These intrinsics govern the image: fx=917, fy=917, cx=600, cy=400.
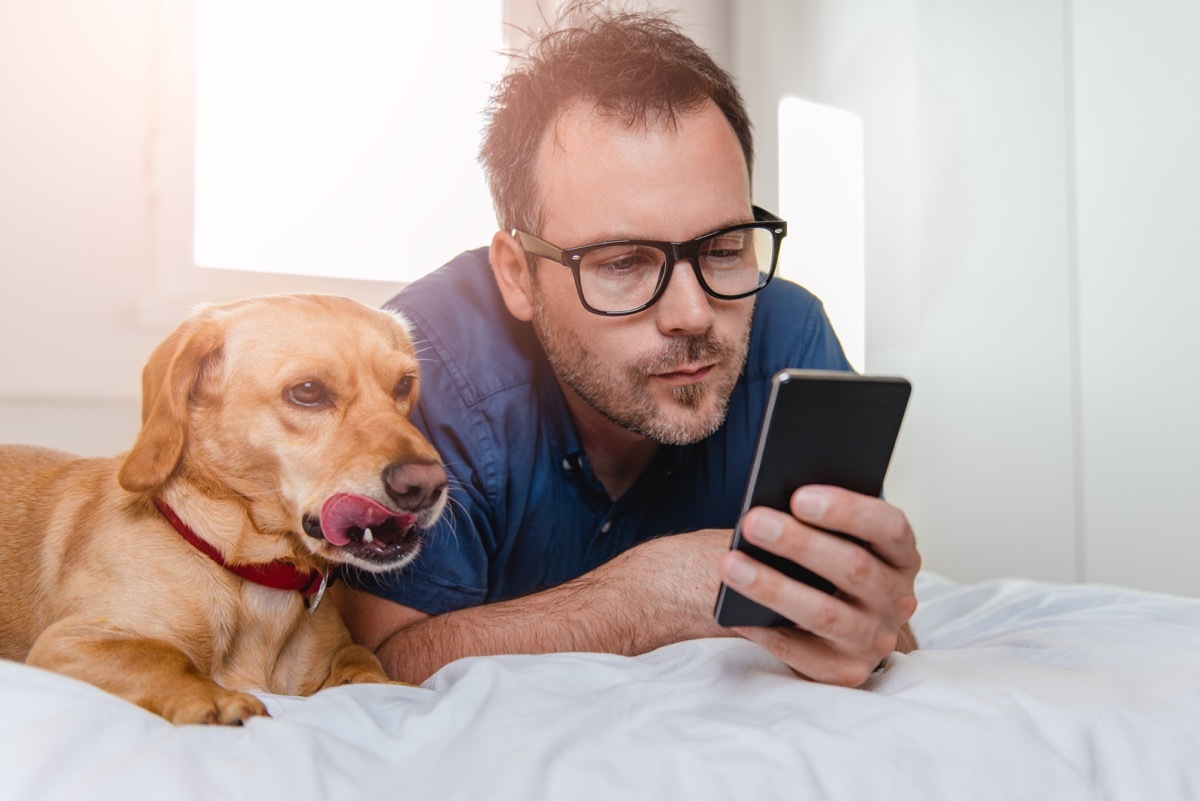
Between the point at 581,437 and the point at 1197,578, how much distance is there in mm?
1315

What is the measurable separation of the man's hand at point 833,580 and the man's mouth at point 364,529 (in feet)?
1.03

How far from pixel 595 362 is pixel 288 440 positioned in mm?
432

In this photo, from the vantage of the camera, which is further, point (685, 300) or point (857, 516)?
point (685, 300)

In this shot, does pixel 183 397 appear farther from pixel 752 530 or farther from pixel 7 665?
pixel 752 530

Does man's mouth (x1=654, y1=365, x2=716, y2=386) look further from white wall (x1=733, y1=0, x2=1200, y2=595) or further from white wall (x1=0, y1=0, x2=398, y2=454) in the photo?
white wall (x1=733, y1=0, x2=1200, y2=595)

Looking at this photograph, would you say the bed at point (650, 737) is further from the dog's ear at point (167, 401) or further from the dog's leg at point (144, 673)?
the dog's ear at point (167, 401)

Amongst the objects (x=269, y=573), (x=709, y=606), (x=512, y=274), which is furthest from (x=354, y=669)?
(x=512, y=274)

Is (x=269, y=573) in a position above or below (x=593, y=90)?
below

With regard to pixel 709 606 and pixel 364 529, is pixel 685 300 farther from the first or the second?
pixel 364 529

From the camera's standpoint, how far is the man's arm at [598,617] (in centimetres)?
96

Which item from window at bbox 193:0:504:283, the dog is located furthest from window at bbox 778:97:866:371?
the dog

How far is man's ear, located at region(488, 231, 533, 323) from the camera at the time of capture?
125 cm

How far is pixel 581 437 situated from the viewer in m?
1.29

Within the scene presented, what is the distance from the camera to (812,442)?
687 millimetres
